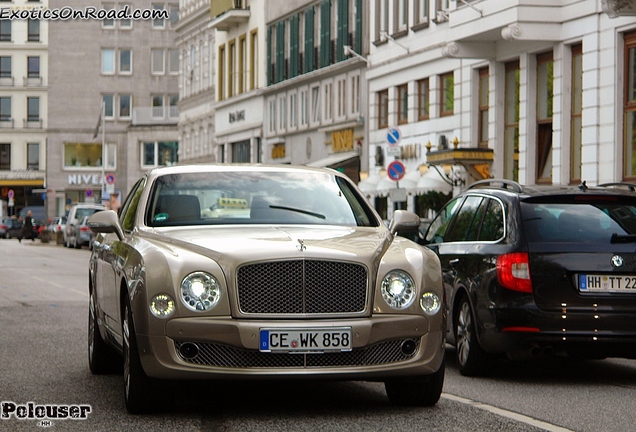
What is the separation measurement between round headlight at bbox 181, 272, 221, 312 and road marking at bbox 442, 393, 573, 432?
2004 mm

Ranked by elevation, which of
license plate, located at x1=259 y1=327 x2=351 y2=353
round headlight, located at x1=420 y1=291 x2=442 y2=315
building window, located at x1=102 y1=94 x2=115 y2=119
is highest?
building window, located at x1=102 y1=94 x2=115 y2=119

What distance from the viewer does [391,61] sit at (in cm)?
4625

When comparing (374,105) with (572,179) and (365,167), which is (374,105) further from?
(572,179)

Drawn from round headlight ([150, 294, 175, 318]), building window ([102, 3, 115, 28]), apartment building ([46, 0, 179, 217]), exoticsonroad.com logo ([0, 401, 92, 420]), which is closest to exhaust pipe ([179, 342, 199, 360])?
round headlight ([150, 294, 175, 318])

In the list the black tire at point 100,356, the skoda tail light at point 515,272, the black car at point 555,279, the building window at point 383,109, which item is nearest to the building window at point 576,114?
the building window at point 383,109

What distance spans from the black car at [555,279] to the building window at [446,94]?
29.4 meters

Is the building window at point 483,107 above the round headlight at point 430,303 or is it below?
above

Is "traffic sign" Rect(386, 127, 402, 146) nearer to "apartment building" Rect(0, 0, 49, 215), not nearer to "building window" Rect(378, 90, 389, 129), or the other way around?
"building window" Rect(378, 90, 389, 129)

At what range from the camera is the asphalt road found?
870cm

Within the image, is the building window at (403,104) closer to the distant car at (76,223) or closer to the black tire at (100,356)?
the distant car at (76,223)

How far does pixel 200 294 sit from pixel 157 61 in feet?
321

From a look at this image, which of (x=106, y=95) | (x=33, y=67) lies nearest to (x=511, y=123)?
(x=106, y=95)

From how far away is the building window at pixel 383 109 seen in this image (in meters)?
47.5

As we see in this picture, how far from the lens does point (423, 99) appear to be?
144 ft
